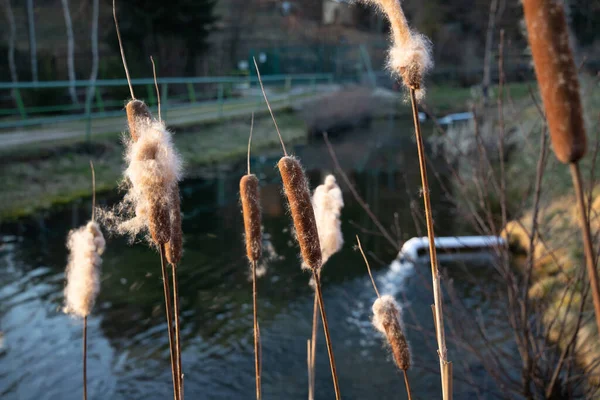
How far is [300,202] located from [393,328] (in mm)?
400

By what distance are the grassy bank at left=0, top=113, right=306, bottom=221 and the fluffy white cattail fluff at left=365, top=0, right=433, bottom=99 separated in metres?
6.07

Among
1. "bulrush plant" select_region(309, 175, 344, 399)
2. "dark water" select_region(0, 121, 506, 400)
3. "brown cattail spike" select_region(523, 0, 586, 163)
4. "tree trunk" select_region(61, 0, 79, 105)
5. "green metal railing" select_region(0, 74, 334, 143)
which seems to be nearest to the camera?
"brown cattail spike" select_region(523, 0, 586, 163)

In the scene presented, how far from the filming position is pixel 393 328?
1379mm

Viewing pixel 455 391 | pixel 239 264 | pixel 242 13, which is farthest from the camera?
pixel 242 13

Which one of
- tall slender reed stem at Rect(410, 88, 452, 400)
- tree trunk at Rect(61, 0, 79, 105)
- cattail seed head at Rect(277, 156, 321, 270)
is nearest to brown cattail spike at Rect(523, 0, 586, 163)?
tall slender reed stem at Rect(410, 88, 452, 400)

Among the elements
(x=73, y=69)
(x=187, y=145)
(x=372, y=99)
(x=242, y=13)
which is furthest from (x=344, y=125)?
(x=242, y=13)

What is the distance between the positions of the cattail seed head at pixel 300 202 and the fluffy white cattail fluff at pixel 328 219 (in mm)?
737

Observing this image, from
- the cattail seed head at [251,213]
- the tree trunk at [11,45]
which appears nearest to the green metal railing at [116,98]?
the tree trunk at [11,45]

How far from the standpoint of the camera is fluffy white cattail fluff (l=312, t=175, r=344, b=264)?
2.02 metres

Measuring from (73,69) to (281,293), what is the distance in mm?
13124

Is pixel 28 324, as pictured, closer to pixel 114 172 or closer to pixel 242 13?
pixel 114 172

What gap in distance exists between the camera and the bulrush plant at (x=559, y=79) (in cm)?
68

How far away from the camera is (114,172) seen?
1036 centimetres

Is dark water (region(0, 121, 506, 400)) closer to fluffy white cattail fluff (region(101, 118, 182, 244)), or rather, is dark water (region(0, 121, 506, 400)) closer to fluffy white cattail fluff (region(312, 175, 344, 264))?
fluffy white cattail fluff (region(312, 175, 344, 264))
